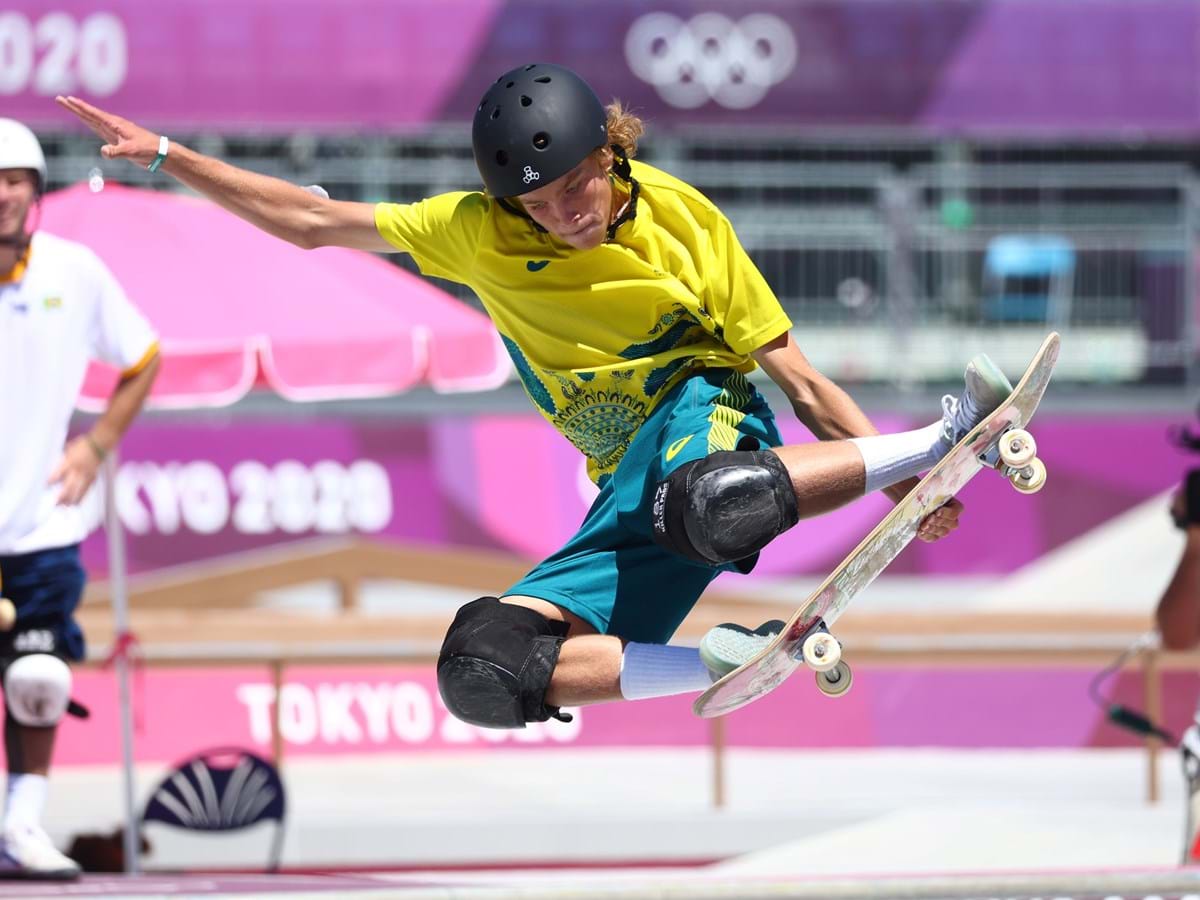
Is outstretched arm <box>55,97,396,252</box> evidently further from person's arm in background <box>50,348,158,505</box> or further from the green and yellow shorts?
person's arm in background <box>50,348,158,505</box>

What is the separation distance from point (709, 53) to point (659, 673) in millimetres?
13490

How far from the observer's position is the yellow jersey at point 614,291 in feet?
15.9

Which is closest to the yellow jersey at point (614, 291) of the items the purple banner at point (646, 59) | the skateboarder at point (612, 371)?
Result: the skateboarder at point (612, 371)

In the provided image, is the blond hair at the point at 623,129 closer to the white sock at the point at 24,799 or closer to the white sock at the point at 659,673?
the white sock at the point at 659,673

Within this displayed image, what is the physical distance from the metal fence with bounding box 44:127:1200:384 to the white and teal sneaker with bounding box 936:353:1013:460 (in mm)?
10343

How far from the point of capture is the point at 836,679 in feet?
15.8

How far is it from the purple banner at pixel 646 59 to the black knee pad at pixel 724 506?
12699 mm

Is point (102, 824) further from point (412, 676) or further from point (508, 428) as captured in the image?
point (508, 428)

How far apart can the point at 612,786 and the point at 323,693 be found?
5.22ft

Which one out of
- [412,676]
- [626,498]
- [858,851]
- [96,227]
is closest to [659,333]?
[626,498]

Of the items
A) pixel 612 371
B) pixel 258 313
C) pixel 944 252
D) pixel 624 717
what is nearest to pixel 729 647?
pixel 612 371

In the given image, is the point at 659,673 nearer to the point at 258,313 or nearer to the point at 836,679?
the point at 836,679

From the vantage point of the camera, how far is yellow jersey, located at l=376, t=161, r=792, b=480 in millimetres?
4832

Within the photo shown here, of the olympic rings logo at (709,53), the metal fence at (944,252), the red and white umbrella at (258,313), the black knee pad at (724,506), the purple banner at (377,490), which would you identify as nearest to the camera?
the black knee pad at (724,506)
